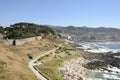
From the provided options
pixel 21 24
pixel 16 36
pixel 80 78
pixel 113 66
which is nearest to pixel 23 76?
pixel 80 78

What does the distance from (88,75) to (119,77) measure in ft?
A: 25.5

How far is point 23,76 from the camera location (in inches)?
1486

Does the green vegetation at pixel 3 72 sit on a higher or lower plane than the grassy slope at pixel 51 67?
higher

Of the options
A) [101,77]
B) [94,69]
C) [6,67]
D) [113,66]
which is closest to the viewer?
[6,67]

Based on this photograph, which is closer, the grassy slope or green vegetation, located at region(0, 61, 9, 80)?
green vegetation, located at region(0, 61, 9, 80)

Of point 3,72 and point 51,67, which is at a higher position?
point 3,72

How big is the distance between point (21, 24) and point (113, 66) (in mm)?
95958

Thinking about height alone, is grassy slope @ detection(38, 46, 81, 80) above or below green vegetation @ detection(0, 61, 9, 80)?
below

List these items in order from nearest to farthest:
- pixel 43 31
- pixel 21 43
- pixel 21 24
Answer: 1. pixel 21 43
2. pixel 43 31
3. pixel 21 24

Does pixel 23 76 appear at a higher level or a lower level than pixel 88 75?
higher

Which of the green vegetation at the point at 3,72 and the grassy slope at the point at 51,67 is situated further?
the grassy slope at the point at 51,67

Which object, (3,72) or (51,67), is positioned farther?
(51,67)

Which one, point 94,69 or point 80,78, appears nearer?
point 80,78

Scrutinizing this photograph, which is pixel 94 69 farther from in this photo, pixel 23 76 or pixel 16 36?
pixel 16 36
